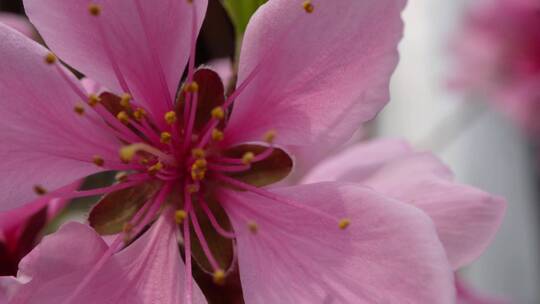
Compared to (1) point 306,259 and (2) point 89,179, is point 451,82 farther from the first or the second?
(1) point 306,259

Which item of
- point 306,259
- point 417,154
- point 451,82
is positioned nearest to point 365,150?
point 417,154

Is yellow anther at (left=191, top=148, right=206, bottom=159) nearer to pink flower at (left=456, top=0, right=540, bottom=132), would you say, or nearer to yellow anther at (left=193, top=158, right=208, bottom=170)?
yellow anther at (left=193, top=158, right=208, bottom=170)

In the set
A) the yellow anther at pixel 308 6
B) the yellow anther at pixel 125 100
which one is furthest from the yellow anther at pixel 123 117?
the yellow anther at pixel 308 6

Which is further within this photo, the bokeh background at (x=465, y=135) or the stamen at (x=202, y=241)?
the bokeh background at (x=465, y=135)

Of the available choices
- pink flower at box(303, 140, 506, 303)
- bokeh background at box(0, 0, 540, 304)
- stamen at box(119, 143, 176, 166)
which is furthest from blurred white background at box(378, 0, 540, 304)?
stamen at box(119, 143, 176, 166)

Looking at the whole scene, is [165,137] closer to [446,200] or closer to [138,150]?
[138,150]

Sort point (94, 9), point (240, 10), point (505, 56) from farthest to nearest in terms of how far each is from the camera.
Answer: point (505, 56)
point (240, 10)
point (94, 9)

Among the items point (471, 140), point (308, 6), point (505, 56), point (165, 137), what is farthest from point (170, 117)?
point (471, 140)

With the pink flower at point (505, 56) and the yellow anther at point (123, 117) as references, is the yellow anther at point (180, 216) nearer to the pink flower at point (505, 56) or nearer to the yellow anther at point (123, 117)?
A: the yellow anther at point (123, 117)
